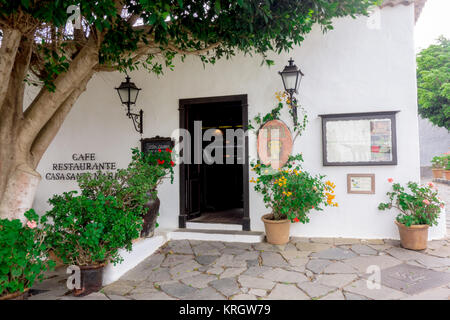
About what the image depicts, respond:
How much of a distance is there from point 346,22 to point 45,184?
6623 mm

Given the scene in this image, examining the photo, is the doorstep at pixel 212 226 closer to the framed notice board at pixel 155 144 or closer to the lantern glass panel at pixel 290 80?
the framed notice board at pixel 155 144

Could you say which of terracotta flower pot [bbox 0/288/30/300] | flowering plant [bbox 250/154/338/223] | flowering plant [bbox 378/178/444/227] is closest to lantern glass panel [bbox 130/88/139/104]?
flowering plant [bbox 250/154/338/223]

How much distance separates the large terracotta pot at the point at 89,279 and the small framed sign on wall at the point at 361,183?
377cm

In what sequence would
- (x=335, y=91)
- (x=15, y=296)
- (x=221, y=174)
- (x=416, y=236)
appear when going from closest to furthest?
(x=15, y=296) < (x=416, y=236) < (x=335, y=91) < (x=221, y=174)

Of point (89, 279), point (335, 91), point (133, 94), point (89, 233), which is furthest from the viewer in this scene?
point (133, 94)

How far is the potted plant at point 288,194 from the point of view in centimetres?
420

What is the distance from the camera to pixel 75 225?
9.61 feet

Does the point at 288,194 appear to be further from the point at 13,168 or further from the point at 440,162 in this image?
the point at 440,162

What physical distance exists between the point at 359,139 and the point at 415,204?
1.23m

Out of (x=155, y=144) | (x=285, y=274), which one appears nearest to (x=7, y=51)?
(x=155, y=144)

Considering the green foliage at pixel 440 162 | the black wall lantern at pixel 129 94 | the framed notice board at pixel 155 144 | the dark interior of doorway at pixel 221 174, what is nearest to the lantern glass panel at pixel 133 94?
the black wall lantern at pixel 129 94

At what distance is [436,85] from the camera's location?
11883mm
